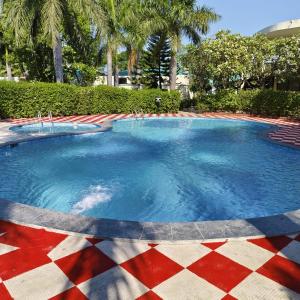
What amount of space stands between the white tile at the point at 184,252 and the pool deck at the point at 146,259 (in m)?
0.01

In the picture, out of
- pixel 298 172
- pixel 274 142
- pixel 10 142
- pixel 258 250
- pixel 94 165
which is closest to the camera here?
pixel 258 250

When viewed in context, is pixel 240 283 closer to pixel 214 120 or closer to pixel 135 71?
pixel 214 120

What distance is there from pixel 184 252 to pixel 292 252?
117 cm

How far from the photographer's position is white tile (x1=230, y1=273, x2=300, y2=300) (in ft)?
8.26

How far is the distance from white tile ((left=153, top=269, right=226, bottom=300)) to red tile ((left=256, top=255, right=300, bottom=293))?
0.57 meters

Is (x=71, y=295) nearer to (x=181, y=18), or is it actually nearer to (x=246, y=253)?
(x=246, y=253)

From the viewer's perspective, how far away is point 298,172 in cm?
742

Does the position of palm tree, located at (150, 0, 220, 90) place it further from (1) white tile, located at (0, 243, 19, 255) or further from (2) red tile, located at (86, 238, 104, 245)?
(1) white tile, located at (0, 243, 19, 255)

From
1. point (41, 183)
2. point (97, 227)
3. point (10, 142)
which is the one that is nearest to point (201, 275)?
point (97, 227)

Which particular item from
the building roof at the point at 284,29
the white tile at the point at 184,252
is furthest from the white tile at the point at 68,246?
the building roof at the point at 284,29

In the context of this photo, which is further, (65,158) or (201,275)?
(65,158)

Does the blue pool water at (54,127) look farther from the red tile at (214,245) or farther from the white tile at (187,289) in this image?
the white tile at (187,289)

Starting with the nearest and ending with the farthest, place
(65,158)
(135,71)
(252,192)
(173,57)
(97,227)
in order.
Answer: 1. (97,227)
2. (252,192)
3. (65,158)
4. (173,57)
5. (135,71)

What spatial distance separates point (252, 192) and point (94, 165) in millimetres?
4132
